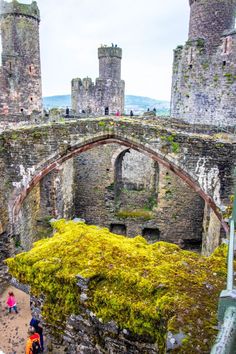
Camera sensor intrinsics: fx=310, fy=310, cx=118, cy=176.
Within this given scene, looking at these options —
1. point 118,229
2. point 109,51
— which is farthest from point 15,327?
point 109,51

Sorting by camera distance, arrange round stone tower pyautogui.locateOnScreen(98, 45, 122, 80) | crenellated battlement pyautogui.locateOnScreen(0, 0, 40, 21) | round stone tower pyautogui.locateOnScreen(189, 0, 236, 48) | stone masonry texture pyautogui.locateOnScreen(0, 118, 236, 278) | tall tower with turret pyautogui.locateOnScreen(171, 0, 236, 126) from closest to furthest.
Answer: stone masonry texture pyautogui.locateOnScreen(0, 118, 236, 278)
tall tower with turret pyautogui.locateOnScreen(171, 0, 236, 126)
round stone tower pyautogui.locateOnScreen(189, 0, 236, 48)
crenellated battlement pyautogui.locateOnScreen(0, 0, 40, 21)
round stone tower pyautogui.locateOnScreen(98, 45, 122, 80)

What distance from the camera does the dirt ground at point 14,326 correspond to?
577 cm

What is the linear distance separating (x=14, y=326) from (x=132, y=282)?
4.60 m

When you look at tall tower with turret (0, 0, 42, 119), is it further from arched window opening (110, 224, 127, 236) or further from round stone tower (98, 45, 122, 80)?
arched window opening (110, 224, 127, 236)

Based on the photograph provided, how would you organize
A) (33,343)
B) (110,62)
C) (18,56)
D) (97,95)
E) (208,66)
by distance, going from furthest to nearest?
1. (110,62)
2. (97,95)
3. (18,56)
4. (208,66)
5. (33,343)

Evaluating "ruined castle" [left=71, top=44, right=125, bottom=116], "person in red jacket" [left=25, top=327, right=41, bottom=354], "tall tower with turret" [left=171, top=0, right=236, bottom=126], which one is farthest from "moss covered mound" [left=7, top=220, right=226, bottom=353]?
"ruined castle" [left=71, top=44, right=125, bottom=116]

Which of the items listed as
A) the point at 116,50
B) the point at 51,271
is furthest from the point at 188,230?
the point at 116,50

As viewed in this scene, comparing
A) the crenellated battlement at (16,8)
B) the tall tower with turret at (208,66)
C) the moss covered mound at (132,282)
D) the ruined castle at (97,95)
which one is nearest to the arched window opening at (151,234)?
the tall tower with turret at (208,66)

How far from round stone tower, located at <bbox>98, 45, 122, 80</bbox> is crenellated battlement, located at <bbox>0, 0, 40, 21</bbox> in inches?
302

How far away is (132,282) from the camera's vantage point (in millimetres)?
2910

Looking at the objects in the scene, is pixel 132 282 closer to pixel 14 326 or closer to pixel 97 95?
pixel 14 326

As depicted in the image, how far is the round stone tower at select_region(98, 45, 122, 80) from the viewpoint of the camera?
87.6 ft

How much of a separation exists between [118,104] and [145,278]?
24.0 m

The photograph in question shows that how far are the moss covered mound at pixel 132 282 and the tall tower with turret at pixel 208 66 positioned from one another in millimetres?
10224
